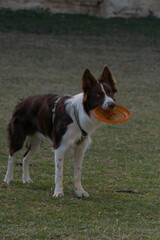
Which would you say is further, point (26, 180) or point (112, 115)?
point (26, 180)

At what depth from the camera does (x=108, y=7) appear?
1043 inches

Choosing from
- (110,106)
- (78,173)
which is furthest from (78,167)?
(110,106)

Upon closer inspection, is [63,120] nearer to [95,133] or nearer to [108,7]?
[95,133]

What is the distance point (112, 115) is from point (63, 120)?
600 mm

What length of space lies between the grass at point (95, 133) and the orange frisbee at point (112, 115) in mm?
990

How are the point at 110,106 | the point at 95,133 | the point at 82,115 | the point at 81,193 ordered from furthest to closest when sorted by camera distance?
1. the point at 95,133
2. the point at 81,193
3. the point at 82,115
4. the point at 110,106

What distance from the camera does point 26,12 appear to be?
2516cm

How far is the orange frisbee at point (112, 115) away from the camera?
19.3 ft

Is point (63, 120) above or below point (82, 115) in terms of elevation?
below

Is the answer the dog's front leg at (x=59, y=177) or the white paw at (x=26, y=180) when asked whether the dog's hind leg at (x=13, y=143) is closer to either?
the white paw at (x=26, y=180)

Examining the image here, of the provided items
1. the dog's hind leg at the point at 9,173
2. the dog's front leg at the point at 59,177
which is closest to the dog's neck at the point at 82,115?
the dog's front leg at the point at 59,177

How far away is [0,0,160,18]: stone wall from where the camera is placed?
Result: 26.0m

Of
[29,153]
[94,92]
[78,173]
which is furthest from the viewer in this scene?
[29,153]

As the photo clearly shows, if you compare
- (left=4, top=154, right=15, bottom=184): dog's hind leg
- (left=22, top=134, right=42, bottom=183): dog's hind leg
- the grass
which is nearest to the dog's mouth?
the grass
